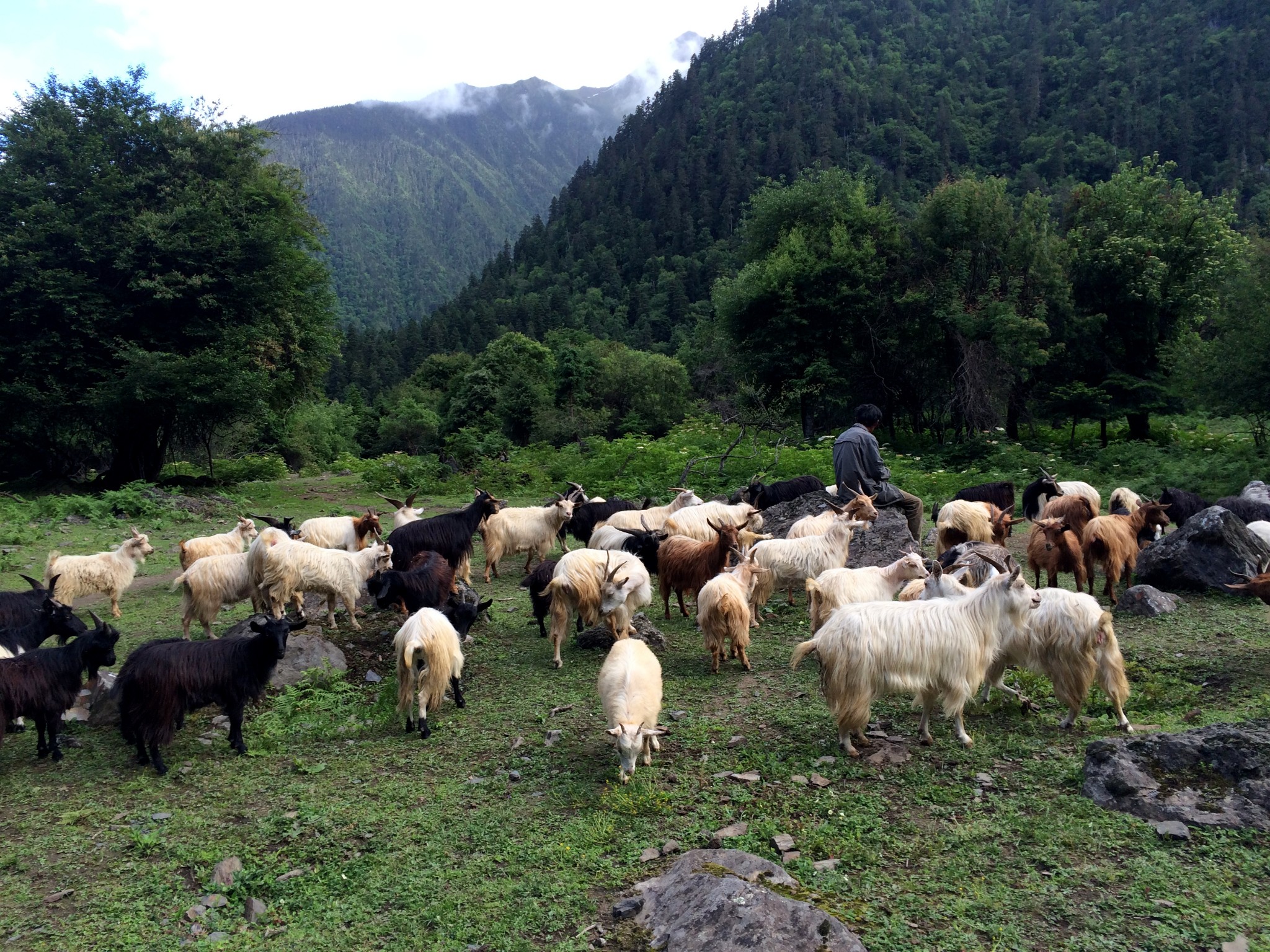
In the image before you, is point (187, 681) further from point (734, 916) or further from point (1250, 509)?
point (1250, 509)

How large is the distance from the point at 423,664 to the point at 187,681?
168cm

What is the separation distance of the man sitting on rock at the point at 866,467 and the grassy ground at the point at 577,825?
2.74 m

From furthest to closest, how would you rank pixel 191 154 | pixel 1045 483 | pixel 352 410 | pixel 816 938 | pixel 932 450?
pixel 352 410
pixel 932 450
pixel 191 154
pixel 1045 483
pixel 816 938

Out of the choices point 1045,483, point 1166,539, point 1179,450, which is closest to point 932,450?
point 1179,450

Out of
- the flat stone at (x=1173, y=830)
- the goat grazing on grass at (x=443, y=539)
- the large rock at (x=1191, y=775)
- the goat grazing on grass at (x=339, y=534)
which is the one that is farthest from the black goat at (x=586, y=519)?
the flat stone at (x=1173, y=830)

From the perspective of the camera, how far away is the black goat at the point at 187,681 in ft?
19.0

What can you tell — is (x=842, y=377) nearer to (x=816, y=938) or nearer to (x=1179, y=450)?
(x=1179, y=450)

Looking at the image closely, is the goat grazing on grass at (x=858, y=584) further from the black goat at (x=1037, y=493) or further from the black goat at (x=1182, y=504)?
the black goat at (x=1182, y=504)

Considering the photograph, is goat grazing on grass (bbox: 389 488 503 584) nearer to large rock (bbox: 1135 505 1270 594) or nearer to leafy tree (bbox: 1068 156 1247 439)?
large rock (bbox: 1135 505 1270 594)

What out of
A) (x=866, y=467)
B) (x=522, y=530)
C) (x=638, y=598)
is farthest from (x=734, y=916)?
(x=522, y=530)

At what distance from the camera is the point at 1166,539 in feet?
31.5

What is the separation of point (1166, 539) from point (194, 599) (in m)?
11.2

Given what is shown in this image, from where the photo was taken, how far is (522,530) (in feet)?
40.5

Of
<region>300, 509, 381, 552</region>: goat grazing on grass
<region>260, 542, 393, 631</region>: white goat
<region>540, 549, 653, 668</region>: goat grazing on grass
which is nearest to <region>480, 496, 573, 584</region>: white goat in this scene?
<region>300, 509, 381, 552</region>: goat grazing on grass
